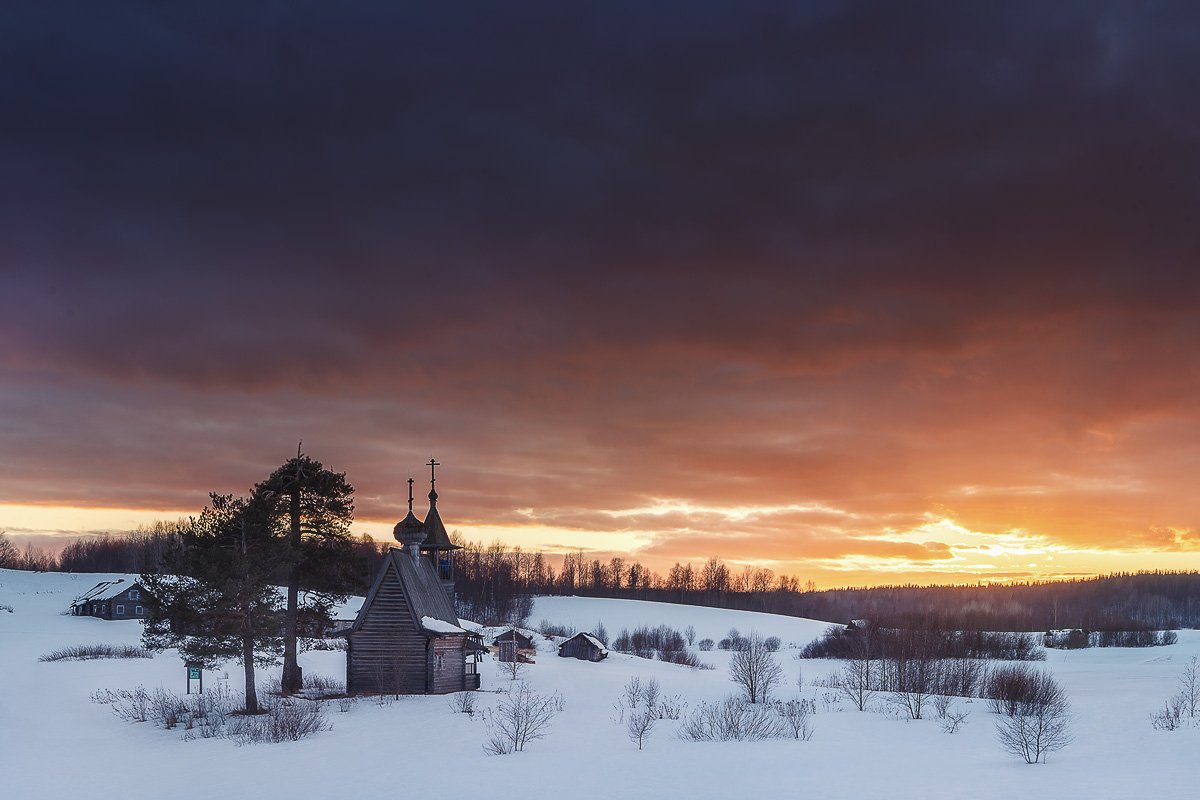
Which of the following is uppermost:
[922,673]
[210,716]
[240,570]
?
[240,570]

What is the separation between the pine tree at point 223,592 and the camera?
33.7 metres

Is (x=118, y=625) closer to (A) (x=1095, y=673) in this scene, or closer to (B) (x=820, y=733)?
(B) (x=820, y=733)

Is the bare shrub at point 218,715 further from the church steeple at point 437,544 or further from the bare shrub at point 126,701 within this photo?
the church steeple at point 437,544

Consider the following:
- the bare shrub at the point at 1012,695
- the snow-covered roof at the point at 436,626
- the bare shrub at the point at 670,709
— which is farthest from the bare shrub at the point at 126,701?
the bare shrub at the point at 1012,695

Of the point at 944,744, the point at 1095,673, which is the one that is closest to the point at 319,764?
the point at 944,744

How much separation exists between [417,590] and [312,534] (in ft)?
20.7

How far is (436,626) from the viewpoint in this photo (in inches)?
1773

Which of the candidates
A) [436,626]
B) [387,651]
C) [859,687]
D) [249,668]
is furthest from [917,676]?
[249,668]

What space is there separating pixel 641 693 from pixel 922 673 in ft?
66.4

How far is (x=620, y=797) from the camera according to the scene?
21703mm

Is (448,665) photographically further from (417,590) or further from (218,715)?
(218,715)

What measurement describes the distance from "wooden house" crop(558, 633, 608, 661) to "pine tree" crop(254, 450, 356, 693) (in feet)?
146

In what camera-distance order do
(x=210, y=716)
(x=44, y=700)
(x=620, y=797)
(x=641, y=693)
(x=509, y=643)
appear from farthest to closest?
(x=509, y=643)
(x=641, y=693)
(x=44, y=700)
(x=210, y=716)
(x=620, y=797)

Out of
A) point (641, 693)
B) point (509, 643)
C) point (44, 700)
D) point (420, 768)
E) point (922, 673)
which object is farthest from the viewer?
point (509, 643)
